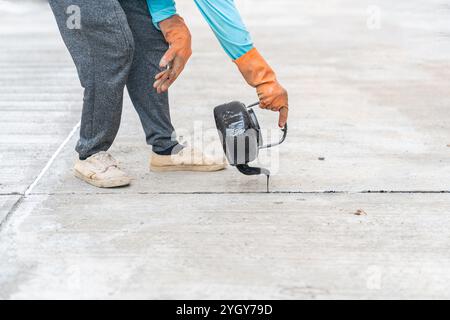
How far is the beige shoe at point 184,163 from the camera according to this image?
15.4ft

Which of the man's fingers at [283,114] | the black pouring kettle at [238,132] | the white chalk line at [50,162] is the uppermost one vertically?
the man's fingers at [283,114]

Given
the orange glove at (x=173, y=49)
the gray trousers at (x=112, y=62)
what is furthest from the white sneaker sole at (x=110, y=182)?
the orange glove at (x=173, y=49)

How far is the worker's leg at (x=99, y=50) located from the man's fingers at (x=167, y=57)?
164 mm

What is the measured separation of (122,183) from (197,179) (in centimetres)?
41

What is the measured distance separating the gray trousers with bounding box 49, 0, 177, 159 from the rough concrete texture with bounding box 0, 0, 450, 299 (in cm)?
28

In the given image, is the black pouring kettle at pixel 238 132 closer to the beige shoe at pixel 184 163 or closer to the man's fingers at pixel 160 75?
the man's fingers at pixel 160 75

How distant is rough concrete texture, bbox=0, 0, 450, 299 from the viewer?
3.29 m

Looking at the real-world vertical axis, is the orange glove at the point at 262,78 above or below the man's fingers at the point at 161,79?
above

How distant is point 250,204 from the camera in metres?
4.14

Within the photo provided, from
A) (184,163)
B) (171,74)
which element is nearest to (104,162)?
(184,163)

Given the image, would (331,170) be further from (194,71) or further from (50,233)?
(194,71)

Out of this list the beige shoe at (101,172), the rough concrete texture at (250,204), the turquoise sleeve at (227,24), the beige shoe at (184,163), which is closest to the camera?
the rough concrete texture at (250,204)

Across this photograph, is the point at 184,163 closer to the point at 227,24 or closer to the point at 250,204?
the point at 250,204

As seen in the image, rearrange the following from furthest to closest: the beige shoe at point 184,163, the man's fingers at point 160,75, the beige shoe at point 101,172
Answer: the beige shoe at point 184,163, the beige shoe at point 101,172, the man's fingers at point 160,75
